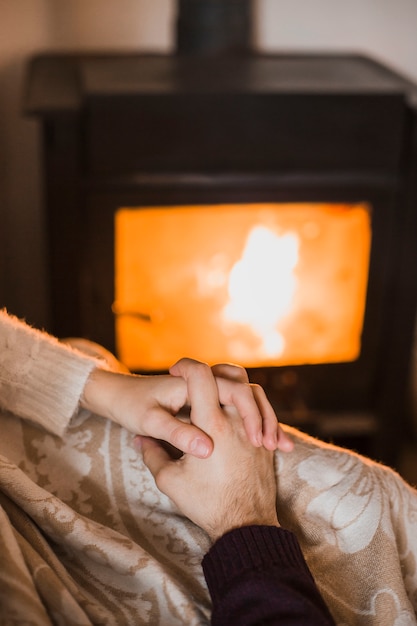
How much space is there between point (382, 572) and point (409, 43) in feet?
4.78

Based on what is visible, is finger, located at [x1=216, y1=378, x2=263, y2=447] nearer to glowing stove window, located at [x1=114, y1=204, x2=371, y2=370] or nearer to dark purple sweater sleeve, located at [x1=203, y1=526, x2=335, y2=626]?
dark purple sweater sleeve, located at [x1=203, y1=526, x2=335, y2=626]

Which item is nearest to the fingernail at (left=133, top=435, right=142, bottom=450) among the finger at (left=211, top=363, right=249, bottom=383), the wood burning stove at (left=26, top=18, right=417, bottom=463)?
the finger at (left=211, top=363, right=249, bottom=383)

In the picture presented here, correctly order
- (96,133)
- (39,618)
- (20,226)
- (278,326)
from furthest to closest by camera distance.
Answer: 1. (20,226)
2. (278,326)
3. (96,133)
4. (39,618)

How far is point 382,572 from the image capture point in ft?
2.53

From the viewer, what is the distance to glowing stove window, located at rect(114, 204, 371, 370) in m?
1.59

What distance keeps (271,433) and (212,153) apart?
0.80 metres

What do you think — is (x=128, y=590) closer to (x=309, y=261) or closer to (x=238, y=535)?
(x=238, y=535)

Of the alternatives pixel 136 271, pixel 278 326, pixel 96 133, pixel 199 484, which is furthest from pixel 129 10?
pixel 199 484

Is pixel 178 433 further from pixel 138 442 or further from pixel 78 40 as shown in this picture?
pixel 78 40

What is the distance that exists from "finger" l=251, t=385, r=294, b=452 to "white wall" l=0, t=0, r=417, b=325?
1.15m

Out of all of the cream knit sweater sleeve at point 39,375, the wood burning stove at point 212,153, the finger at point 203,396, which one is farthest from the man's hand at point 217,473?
the wood burning stove at point 212,153

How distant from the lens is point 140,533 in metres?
0.80

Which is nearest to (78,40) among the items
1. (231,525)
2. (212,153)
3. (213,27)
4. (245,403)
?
(213,27)

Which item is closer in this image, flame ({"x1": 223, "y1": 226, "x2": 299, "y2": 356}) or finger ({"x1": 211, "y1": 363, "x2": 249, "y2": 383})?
finger ({"x1": 211, "y1": 363, "x2": 249, "y2": 383})
